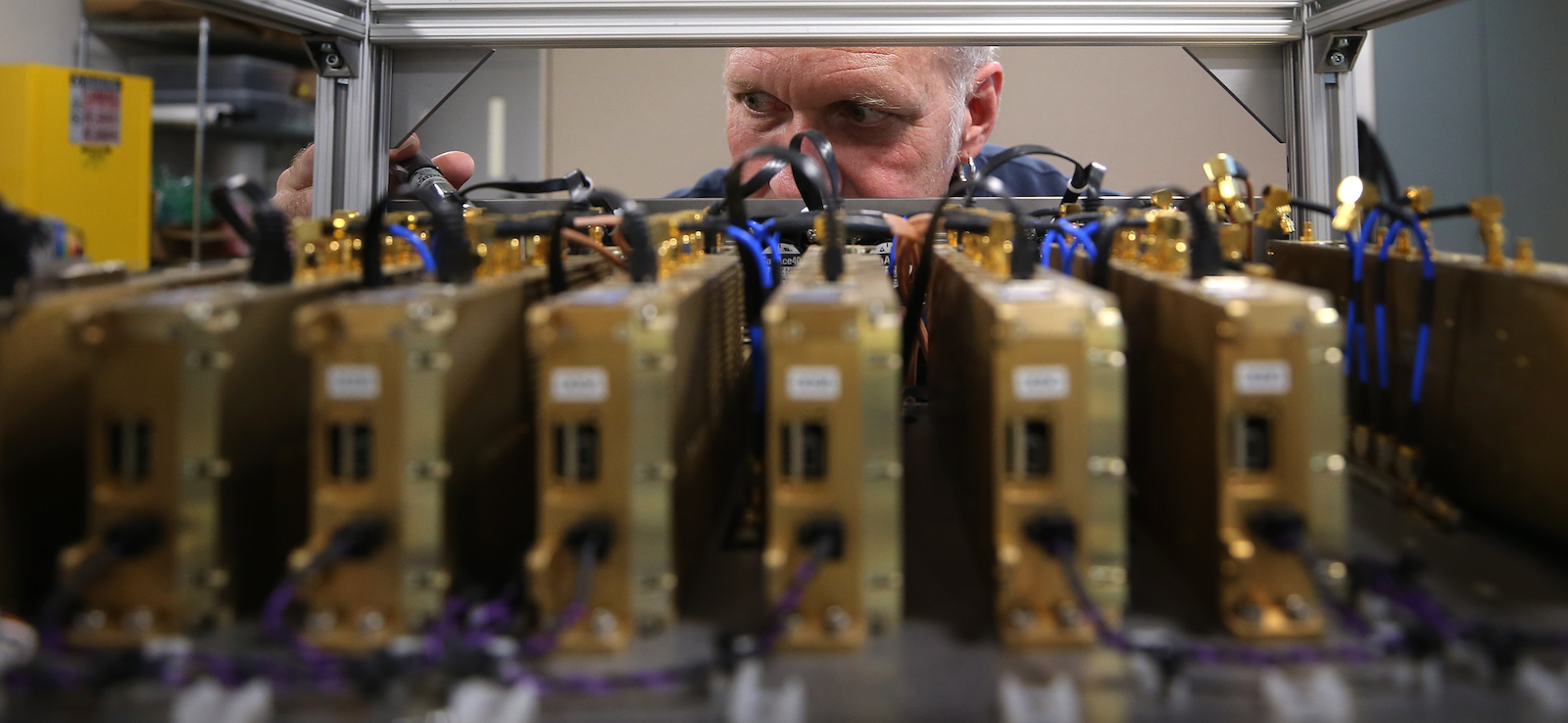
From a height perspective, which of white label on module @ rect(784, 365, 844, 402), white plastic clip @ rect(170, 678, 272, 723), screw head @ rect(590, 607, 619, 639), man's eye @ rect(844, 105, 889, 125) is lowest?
white plastic clip @ rect(170, 678, 272, 723)

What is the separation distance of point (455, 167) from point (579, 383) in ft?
6.07

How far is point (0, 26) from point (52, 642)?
110 inches

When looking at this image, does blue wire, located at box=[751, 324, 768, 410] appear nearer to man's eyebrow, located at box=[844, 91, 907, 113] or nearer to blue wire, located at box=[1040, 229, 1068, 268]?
blue wire, located at box=[1040, 229, 1068, 268]

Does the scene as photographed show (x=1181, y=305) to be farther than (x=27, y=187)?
No

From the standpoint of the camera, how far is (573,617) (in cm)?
66

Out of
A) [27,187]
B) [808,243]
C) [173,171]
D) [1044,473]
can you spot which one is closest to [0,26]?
[173,171]

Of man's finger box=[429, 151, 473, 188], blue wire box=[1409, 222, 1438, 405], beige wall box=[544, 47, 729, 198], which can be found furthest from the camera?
beige wall box=[544, 47, 729, 198]

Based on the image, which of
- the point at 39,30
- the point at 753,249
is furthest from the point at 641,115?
the point at 753,249

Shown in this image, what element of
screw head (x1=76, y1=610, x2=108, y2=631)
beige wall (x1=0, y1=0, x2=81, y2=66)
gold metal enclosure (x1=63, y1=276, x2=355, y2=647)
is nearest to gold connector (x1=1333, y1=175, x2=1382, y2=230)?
gold metal enclosure (x1=63, y1=276, x2=355, y2=647)

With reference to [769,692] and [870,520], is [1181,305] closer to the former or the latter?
[870,520]

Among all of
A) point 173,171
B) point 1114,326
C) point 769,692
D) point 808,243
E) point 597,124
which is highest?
point 597,124

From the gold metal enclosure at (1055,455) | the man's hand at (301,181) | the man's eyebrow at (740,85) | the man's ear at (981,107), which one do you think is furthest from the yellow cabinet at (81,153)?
the man's ear at (981,107)

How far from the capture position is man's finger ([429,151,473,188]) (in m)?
2.29

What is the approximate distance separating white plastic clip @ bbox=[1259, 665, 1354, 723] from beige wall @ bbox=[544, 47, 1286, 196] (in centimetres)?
340
